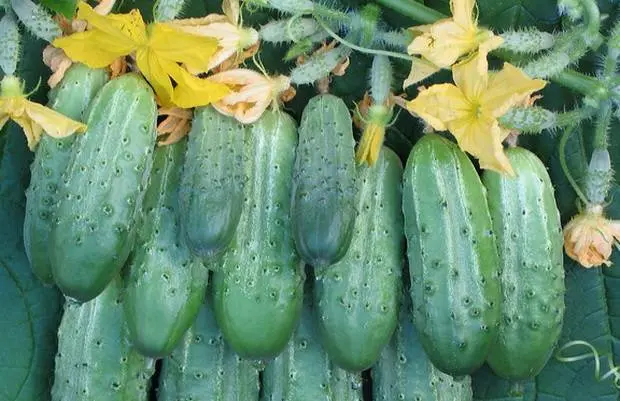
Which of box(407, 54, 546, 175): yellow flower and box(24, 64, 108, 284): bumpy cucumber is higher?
→ box(407, 54, 546, 175): yellow flower

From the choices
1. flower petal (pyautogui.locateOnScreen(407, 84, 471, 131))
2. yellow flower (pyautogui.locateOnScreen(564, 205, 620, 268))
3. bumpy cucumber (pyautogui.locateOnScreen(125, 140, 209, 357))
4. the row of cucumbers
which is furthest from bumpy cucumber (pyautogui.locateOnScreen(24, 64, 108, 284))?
yellow flower (pyautogui.locateOnScreen(564, 205, 620, 268))

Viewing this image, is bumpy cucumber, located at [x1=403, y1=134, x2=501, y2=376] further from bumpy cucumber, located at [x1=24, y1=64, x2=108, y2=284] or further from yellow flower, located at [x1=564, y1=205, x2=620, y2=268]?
bumpy cucumber, located at [x1=24, y1=64, x2=108, y2=284]

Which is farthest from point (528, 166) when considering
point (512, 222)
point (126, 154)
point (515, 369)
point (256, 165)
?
point (126, 154)

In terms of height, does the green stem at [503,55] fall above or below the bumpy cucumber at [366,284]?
above

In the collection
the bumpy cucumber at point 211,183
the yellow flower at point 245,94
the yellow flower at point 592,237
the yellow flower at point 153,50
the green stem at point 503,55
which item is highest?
the green stem at point 503,55

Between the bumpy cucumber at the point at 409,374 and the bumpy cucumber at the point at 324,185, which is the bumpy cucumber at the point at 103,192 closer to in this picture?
the bumpy cucumber at the point at 324,185

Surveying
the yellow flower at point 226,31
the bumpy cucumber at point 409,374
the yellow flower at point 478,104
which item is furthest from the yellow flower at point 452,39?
the bumpy cucumber at point 409,374

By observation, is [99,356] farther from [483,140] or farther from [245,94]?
[483,140]
